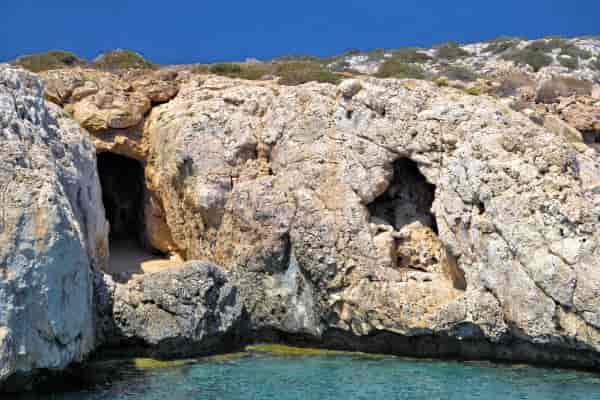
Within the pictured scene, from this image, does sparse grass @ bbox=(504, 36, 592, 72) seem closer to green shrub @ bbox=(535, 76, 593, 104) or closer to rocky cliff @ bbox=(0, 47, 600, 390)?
green shrub @ bbox=(535, 76, 593, 104)

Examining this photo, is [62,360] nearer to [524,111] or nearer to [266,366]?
[266,366]

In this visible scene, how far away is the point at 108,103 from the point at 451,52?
4348 centimetres

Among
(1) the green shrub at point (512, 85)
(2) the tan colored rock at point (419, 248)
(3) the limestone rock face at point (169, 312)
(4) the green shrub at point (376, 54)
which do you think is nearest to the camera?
(3) the limestone rock face at point (169, 312)

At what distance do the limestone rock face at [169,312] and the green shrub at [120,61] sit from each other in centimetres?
2008

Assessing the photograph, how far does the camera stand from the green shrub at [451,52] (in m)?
58.7

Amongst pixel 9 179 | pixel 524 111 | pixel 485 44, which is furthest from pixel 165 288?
pixel 485 44

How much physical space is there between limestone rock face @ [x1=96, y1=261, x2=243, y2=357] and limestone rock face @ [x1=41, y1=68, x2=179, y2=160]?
21.3 ft

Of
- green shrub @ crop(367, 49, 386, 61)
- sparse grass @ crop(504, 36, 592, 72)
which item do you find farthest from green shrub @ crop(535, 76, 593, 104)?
green shrub @ crop(367, 49, 386, 61)

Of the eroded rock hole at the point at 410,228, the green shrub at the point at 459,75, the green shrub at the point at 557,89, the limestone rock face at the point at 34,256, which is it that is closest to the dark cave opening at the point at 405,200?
the eroded rock hole at the point at 410,228

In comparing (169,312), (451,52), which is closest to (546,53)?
(451,52)

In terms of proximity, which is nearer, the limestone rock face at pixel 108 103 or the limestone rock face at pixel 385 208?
the limestone rock face at pixel 385 208

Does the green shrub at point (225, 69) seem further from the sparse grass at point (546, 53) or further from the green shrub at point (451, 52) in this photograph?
the green shrub at point (451, 52)

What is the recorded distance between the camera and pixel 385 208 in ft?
64.5

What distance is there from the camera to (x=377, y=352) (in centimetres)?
1777
